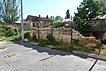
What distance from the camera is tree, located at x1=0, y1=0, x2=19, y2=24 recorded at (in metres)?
35.1

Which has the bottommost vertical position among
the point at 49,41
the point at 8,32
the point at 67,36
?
the point at 49,41

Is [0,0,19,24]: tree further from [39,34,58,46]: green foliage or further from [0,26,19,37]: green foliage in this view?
[39,34,58,46]: green foliage

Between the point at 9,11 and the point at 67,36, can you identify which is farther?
the point at 9,11

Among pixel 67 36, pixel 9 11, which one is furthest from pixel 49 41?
pixel 9 11

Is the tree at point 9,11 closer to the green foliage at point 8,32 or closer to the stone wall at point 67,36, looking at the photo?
the green foliage at point 8,32

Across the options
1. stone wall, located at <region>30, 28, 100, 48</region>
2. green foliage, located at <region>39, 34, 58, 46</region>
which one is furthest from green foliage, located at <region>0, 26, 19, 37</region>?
green foliage, located at <region>39, 34, 58, 46</region>

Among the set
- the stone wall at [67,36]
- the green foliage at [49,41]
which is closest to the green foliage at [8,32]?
the stone wall at [67,36]

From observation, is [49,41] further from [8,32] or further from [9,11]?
[9,11]

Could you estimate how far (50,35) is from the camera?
14.1m

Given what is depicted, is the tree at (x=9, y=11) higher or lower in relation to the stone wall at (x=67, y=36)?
higher

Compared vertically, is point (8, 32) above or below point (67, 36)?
above

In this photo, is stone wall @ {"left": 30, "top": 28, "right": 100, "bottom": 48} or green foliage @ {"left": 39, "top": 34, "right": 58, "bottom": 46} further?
green foliage @ {"left": 39, "top": 34, "right": 58, "bottom": 46}

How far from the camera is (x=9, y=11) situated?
3553 cm

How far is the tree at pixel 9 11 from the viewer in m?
35.1
